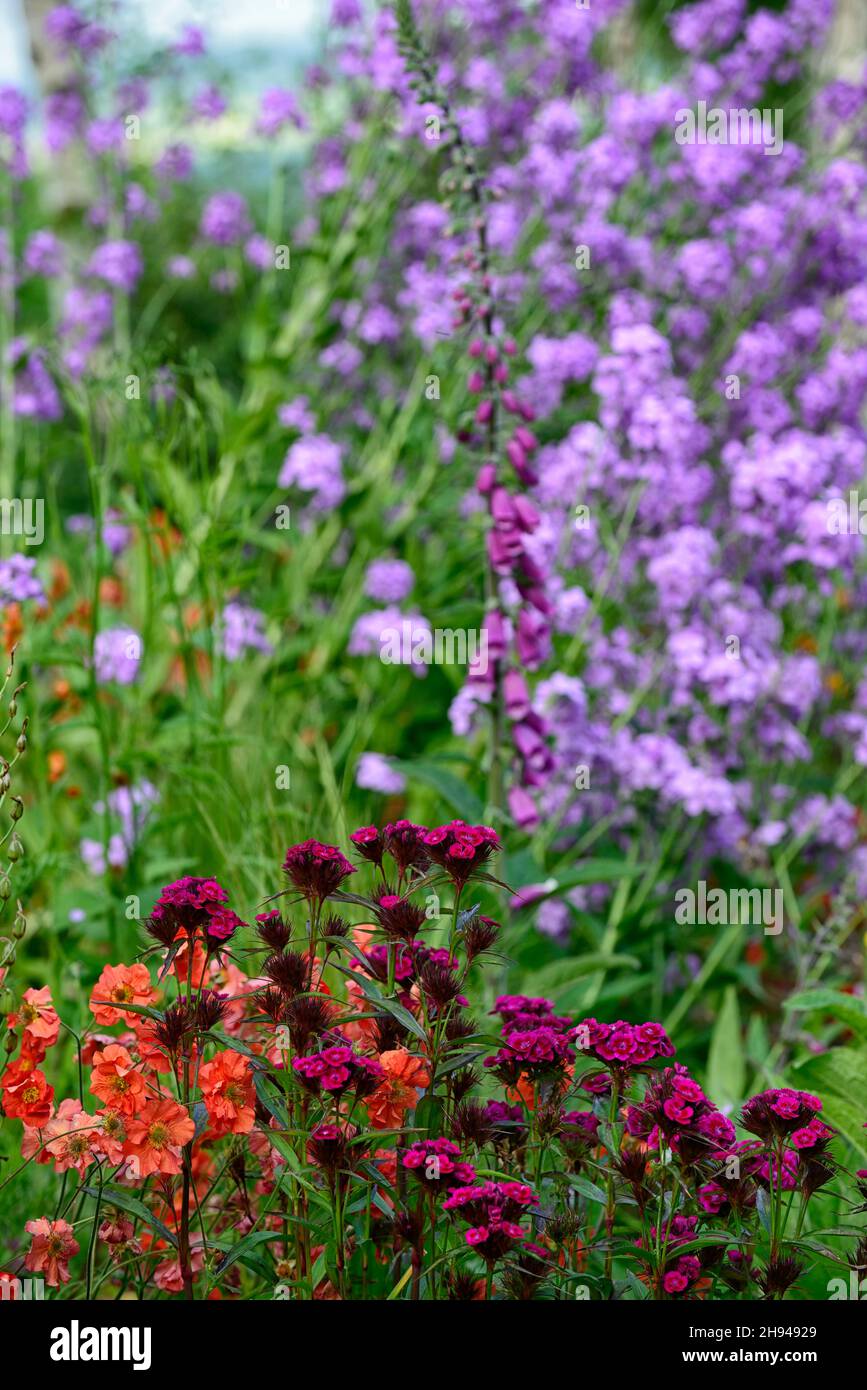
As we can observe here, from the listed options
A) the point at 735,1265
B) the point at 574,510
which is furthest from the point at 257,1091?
the point at 574,510

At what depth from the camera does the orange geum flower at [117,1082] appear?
73.2 inches

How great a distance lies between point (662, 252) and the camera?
4.52 metres

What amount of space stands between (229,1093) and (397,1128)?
0.22 m

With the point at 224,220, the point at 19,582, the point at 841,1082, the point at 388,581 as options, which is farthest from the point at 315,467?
the point at 841,1082

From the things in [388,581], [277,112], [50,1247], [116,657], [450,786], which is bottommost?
[50,1247]

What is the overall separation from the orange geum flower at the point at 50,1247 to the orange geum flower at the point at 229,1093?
0.75 feet

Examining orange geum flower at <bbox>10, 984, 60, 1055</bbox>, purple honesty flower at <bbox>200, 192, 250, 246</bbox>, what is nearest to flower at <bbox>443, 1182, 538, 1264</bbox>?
orange geum flower at <bbox>10, 984, 60, 1055</bbox>

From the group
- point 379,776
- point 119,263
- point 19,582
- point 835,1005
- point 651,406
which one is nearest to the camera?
point 835,1005

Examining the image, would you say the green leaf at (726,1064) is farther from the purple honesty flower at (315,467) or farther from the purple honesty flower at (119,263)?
the purple honesty flower at (119,263)

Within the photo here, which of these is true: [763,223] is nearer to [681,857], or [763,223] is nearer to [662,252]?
[662,252]

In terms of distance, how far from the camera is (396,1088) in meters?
1.91

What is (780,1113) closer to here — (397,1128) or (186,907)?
(397,1128)

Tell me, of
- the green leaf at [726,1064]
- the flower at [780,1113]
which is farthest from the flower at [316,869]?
the green leaf at [726,1064]

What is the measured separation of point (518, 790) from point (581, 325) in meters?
1.90
